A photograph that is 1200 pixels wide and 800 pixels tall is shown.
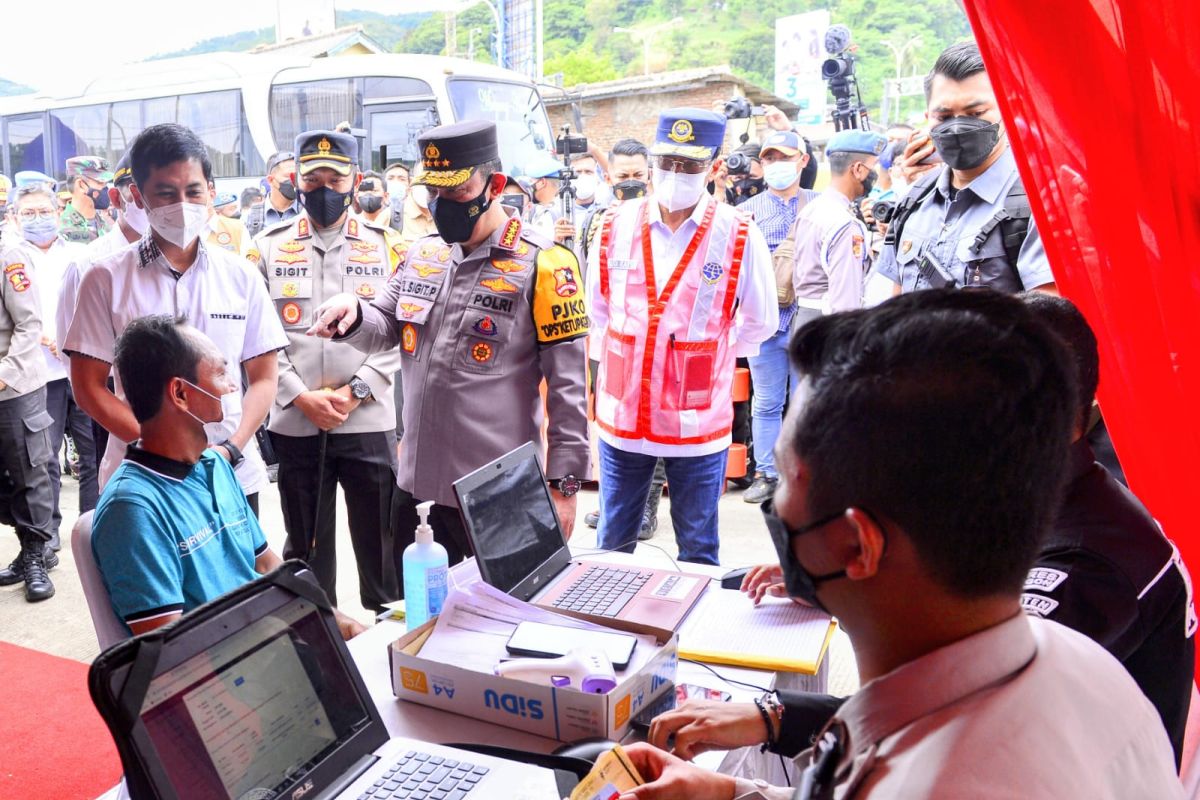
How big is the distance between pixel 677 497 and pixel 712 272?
72cm

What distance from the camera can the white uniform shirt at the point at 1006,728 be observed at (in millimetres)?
688

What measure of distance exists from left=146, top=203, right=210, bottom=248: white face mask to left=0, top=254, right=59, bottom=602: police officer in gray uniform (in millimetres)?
1556

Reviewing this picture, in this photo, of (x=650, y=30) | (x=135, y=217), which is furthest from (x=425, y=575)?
(x=650, y=30)

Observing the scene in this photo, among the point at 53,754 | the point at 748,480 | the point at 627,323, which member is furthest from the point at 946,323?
the point at 748,480

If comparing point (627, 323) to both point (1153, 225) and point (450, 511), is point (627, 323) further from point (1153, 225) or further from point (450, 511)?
point (1153, 225)

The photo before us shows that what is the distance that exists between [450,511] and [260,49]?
24705mm

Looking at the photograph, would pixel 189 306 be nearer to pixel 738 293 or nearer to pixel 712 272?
pixel 712 272

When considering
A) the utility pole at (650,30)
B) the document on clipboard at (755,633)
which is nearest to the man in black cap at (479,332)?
the document on clipboard at (755,633)

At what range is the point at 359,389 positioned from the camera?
2908 mm

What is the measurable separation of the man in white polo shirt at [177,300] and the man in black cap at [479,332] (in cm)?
39

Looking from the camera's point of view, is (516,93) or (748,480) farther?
(516,93)

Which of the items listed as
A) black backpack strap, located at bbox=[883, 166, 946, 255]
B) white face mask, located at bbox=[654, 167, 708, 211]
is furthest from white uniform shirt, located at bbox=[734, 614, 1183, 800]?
white face mask, located at bbox=[654, 167, 708, 211]

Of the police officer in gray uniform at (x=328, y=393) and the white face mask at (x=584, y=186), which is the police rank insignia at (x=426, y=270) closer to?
the police officer in gray uniform at (x=328, y=393)

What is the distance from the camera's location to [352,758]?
49.0 inches
